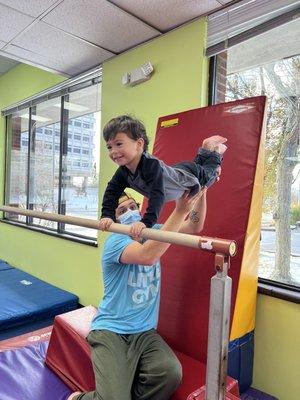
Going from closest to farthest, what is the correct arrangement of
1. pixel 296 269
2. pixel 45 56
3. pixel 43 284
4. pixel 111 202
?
pixel 111 202, pixel 296 269, pixel 45 56, pixel 43 284

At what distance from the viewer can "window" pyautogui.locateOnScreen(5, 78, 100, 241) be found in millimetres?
3732

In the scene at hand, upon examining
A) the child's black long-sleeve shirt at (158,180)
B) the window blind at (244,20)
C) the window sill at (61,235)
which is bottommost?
the window sill at (61,235)

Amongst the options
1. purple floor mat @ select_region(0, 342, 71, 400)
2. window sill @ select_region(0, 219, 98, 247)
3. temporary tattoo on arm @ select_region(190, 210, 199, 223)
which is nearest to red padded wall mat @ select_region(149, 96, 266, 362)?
temporary tattoo on arm @ select_region(190, 210, 199, 223)

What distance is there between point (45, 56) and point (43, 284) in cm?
254

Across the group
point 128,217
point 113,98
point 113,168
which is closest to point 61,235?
point 113,168

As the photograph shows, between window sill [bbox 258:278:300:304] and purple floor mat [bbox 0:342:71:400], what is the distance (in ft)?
4.25

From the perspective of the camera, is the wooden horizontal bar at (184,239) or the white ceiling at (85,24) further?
the white ceiling at (85,24)

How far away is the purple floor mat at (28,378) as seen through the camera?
5.66 feet

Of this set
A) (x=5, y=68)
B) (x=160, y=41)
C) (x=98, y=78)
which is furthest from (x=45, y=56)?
(x=5, y=68)

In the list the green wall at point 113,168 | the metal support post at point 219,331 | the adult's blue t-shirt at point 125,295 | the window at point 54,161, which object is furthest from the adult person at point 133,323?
the window at point 54,161

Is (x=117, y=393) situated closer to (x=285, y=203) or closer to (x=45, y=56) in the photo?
(x=285, y=203)

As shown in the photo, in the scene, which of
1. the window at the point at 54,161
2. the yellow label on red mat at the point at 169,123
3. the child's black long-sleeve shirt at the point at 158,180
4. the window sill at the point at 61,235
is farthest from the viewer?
the window at the point at 54,161

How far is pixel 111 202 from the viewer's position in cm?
144

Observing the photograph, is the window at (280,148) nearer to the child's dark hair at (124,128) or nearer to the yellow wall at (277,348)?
the yellow wall at (277,348)
